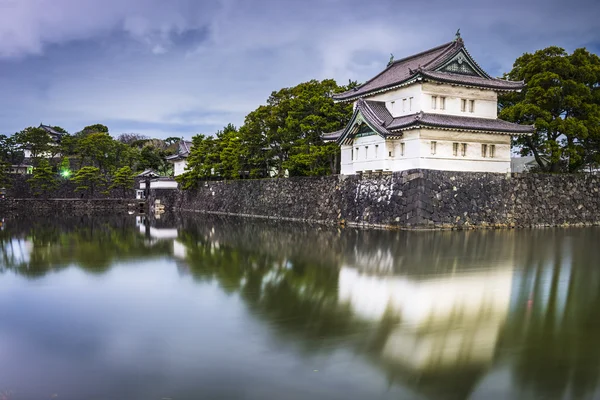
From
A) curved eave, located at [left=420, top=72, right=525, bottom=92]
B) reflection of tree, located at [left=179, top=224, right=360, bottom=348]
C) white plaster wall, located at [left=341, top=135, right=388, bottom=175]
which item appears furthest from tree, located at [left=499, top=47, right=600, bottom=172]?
reflection of tree, located at [left=179, top=224, right=360, bottom=348]

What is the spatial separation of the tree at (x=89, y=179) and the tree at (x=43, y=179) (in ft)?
6.55

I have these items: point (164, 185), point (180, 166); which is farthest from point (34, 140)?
point (180, 166)

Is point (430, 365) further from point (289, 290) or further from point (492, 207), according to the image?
point (492, 207)

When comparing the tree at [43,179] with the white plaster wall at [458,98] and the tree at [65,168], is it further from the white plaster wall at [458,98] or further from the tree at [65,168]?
the white plaster wall at [458,98]

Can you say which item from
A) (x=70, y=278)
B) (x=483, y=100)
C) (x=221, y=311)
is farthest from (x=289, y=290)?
(x=483, y=100)

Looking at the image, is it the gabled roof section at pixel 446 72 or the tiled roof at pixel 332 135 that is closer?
the gabled roof section at pixel 446 72

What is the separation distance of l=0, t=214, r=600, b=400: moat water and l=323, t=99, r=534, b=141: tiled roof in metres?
9.02

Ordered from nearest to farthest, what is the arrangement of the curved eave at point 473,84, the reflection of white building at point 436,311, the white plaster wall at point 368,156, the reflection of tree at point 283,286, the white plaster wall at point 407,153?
the reflection of white building at point 436,311 → the reflection of tree at point 283,286 → the white plaster wall at point 407,153 → the curved eave at point 473,84 → the white plaster wall at point 368,156

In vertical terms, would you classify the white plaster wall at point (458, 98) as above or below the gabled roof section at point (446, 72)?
below

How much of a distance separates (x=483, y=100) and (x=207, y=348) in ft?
68.7

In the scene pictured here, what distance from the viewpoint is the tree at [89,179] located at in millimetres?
47125

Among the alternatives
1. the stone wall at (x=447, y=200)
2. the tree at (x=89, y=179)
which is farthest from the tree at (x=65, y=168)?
the stone wall at (x=447, y=200)

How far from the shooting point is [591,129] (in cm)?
2430

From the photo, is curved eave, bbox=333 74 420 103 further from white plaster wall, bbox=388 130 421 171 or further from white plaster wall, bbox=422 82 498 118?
white plaster wall, bbox=388 130 421 171
